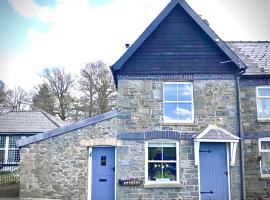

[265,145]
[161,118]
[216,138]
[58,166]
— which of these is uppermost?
[161,118]

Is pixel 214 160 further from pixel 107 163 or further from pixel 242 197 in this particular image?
pixel 107 163

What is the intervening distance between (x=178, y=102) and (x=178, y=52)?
238cm

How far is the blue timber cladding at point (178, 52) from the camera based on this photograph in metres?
14.0

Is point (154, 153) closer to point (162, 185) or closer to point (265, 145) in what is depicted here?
point (162, 185)

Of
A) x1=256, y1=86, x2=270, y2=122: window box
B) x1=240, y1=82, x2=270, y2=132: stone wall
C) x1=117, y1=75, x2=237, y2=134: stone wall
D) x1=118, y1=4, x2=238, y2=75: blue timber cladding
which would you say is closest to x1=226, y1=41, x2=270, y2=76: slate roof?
x1=240, y1=82, x2=270, y2=132: stone wall

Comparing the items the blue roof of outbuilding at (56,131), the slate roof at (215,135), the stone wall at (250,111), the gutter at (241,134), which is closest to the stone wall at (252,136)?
the stone wall at (250,111)

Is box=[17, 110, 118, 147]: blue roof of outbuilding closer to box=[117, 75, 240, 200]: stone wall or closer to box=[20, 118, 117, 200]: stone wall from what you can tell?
box=[20, 118, 117, 200]: stone wall

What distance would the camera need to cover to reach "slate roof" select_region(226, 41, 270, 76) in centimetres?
1521

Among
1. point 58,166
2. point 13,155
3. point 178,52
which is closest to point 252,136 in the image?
point 178,52

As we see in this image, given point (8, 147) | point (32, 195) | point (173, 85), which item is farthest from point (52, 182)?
point (8, 147)

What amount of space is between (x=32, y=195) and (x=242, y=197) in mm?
9141

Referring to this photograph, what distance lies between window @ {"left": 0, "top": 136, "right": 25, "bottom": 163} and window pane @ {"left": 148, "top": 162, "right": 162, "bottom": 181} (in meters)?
16.4

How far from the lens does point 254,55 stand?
56.0ft

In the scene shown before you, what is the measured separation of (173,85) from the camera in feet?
46.1
